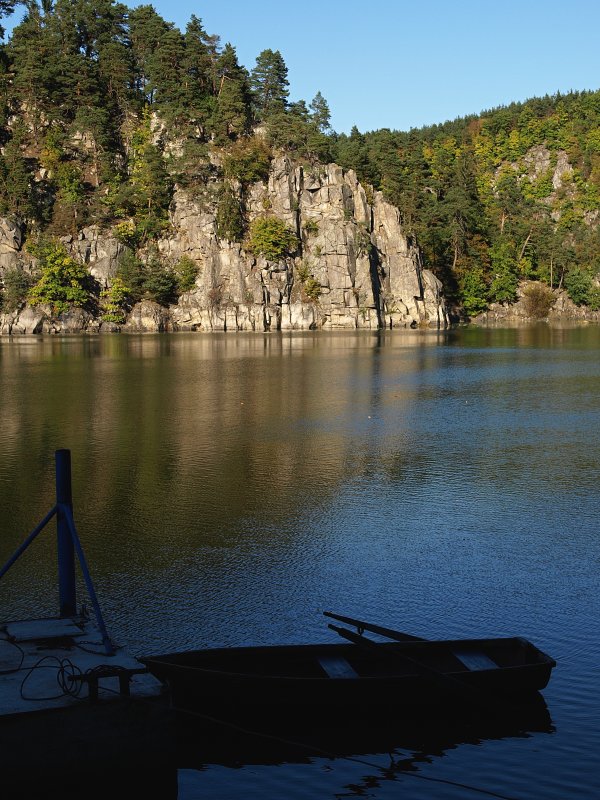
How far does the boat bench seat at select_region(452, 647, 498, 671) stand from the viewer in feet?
38.1

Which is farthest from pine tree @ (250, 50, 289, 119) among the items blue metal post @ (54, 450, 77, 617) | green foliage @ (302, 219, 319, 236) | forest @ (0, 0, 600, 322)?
blue metal post @ (54, 450, 77, 617)

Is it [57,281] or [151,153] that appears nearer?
[57,281]

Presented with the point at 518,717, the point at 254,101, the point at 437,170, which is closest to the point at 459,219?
the point at 437,170

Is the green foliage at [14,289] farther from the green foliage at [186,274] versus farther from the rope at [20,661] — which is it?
the rope at [20,661]

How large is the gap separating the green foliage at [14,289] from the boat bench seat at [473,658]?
11138 cm

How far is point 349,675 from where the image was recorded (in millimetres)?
11047

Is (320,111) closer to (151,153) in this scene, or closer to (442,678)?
(151,153)

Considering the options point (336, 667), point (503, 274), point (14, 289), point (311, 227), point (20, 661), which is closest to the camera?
point (20, 661)

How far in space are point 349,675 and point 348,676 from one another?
9cm

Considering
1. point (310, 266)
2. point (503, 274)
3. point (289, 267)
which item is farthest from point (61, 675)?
point (503, 274)

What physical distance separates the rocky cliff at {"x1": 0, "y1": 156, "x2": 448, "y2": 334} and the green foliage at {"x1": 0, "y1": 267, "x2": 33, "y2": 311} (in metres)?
1.50

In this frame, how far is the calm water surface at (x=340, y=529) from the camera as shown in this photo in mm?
10648

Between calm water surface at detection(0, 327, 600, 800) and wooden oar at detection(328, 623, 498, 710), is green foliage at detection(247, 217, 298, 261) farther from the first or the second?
wooden oar at detection(328, 623, 498, 710)

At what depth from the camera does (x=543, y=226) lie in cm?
16100
